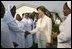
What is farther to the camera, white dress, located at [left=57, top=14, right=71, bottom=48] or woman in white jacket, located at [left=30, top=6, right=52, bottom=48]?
woman in white jacket, located at [left=30, top=6, right=52, bottom=48]

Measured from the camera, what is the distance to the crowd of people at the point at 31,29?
5.39 ft

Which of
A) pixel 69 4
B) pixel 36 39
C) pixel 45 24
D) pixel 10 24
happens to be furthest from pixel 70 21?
pixel 10 24

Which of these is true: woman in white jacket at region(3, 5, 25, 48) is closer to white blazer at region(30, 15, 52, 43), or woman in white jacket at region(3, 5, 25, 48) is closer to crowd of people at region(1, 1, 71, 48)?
crowd of people at region(1, 1, 71, 48)

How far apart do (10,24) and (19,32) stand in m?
0.12

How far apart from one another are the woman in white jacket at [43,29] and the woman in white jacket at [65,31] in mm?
132

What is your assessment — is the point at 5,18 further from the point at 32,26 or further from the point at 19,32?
the point at 32,26

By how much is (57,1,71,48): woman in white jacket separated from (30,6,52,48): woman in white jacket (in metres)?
0.13

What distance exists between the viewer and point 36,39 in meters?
1.83

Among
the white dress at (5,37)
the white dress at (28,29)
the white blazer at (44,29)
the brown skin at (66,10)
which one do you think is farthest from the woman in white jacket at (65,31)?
the white dress at (5,37)

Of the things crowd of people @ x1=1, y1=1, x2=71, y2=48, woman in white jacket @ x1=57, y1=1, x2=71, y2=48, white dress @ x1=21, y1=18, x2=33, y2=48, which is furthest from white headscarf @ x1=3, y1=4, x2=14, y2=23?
woman in white jacket @ x1=57, y1=1, x2=71, y2=48

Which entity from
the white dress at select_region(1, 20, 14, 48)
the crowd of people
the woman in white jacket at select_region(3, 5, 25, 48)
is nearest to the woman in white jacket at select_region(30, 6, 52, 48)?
the crowd of people

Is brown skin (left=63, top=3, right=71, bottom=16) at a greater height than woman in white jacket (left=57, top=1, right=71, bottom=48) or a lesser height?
greater

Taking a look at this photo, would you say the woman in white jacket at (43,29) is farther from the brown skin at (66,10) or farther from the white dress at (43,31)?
the brown skin at (66,10)

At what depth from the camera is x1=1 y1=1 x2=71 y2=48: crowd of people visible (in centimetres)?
164
